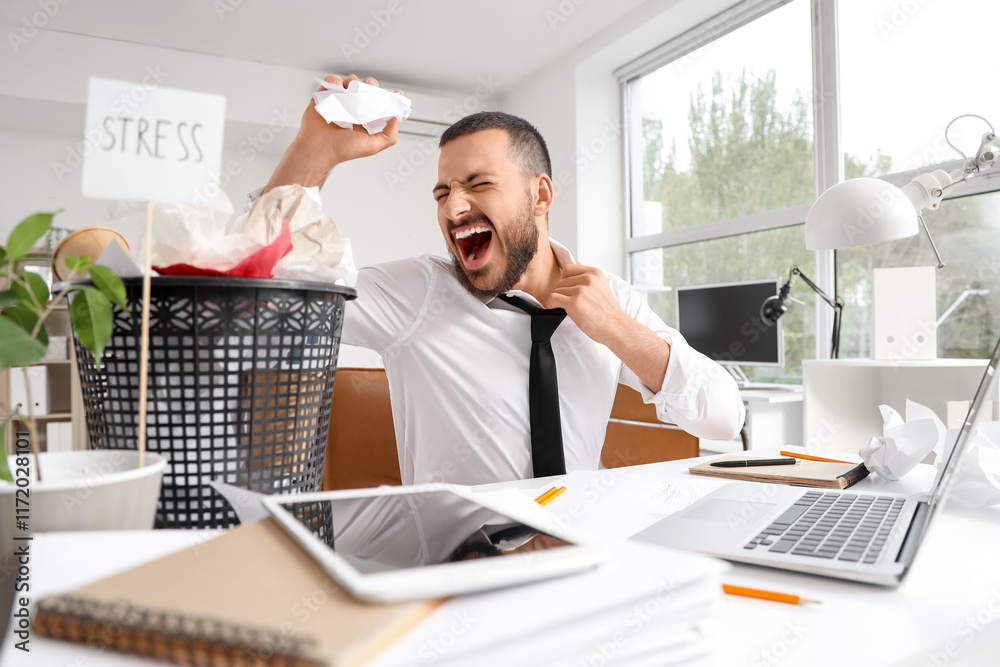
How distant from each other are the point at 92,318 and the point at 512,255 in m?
1.05

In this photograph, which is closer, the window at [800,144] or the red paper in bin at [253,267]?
the red paper in bin at [253,267]

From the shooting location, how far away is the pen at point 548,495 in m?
0.79

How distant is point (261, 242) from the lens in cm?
52

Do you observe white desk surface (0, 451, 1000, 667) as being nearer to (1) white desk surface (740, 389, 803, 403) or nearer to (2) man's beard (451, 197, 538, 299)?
(2) man's beard (451, 197, 538, 299)

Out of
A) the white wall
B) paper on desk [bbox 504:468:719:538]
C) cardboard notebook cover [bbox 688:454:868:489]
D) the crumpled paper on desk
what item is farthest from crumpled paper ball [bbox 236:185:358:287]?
the white wall

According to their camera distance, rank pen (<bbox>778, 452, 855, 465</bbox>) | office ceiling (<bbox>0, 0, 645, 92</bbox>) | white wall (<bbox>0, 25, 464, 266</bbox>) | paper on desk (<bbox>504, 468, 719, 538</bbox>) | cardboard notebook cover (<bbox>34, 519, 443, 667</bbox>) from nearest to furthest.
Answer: cardboard notebook cover (<bbox>34, 519, 443, 667</bbox>) → paper on desk (<bbox>504, 468, 719, 538</bbox>) → pen (<bbox>778, 452, 855, 465</bbox>) → office ceiling (<bbox>0, 0, 645, 92</bbox>) → white wall (<bbox>0, 25, 464, 266</bbox>)

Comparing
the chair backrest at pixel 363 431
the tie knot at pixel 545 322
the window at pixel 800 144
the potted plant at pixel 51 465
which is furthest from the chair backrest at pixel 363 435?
the window at pixel 800 144

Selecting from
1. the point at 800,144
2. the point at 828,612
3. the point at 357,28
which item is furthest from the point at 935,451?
the point at 357,28

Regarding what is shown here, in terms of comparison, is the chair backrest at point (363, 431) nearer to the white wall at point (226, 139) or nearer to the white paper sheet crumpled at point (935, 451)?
the white paper sheet crumpled at point (935, 451)

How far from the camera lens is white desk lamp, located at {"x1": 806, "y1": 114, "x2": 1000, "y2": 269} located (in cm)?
107

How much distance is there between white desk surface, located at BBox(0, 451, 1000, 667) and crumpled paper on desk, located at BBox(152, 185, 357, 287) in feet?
0.62

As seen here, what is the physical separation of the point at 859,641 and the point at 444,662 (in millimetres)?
301

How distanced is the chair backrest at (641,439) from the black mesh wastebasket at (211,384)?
1194 mm

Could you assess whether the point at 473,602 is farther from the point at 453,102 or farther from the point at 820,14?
the point at 453,102
